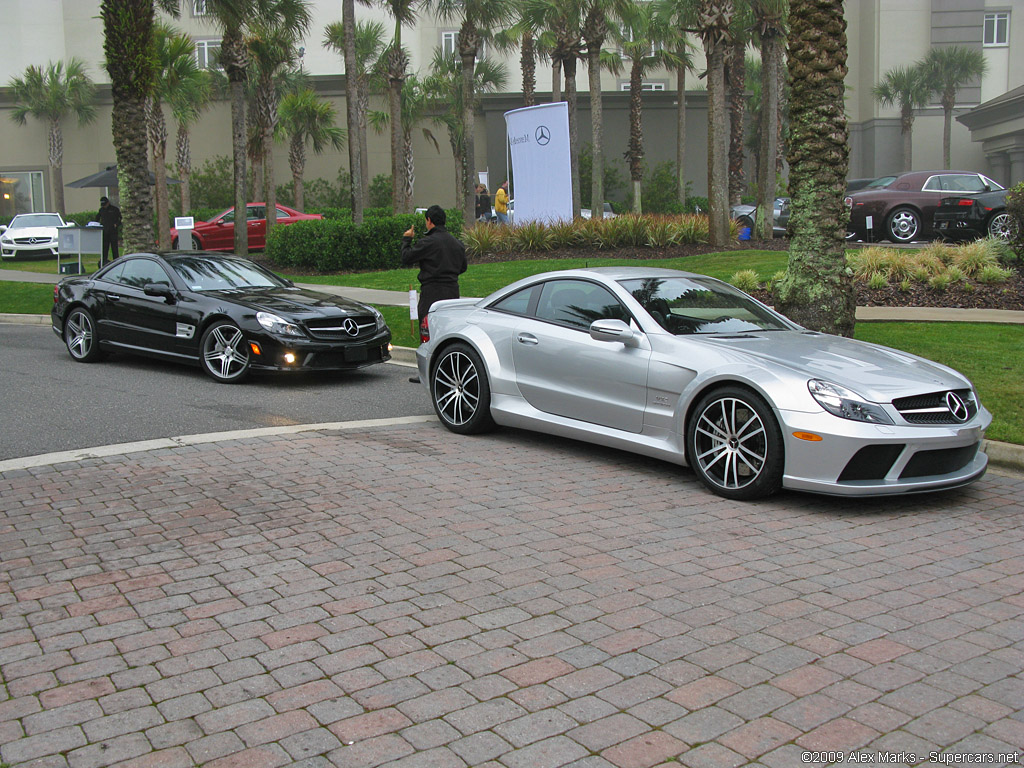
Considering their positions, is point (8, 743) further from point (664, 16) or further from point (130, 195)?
point (664, 16)

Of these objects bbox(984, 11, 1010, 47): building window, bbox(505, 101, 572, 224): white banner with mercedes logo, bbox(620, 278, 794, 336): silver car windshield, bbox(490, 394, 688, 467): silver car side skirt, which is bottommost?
bbox(490, 394, 688, 467): silver car side skirt

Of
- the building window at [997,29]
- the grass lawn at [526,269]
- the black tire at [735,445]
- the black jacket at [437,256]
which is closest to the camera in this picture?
the black tire at [735,445]

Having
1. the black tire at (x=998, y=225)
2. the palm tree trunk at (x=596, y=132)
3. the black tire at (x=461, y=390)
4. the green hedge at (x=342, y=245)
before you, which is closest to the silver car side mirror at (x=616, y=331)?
the black tire at (x=461, y=390)

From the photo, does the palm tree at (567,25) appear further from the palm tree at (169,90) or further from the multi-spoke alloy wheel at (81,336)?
the multi-spoke alloy wheel at (81,336)

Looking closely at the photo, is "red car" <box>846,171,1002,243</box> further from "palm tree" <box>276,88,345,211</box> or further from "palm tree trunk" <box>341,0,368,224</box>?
"palm tree" <box>276,88,345,211</box>

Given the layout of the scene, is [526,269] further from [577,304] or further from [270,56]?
[270,56]

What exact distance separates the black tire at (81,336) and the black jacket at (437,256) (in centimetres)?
415

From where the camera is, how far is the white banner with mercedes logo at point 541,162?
2380 centimetres

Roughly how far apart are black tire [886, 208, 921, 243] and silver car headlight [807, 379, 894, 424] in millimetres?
17312

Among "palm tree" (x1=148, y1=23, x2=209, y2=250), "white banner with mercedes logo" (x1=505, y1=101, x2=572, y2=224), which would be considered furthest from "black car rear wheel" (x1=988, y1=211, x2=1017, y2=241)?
"palm tree" (x1=148, y1=23, x2=209, y2=250)

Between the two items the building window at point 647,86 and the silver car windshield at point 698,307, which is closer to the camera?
the silver car windshield at point 698,307

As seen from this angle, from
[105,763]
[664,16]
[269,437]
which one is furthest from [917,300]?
[664,16]

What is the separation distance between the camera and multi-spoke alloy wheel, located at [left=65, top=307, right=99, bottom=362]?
1206cm

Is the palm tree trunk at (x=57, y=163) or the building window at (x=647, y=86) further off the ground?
the building window at (x=647, y=86)
